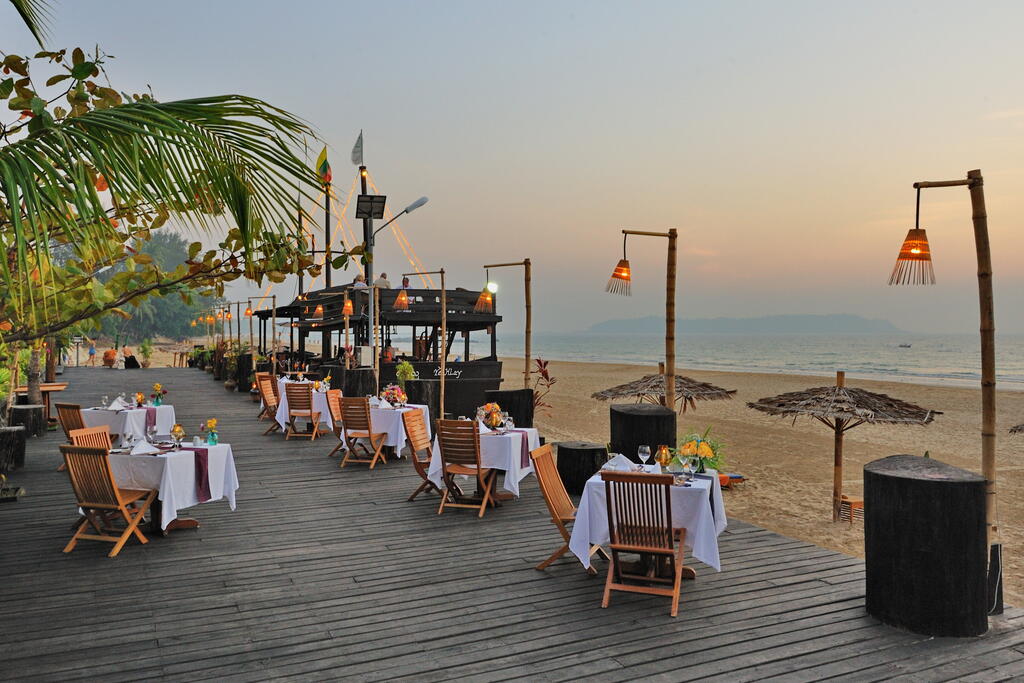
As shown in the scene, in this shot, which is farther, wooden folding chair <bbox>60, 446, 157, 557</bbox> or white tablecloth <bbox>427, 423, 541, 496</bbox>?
white tablecloth <bbox>427, 423, 541, 496</bbox>

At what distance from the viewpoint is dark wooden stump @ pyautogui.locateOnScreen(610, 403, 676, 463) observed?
7.82m

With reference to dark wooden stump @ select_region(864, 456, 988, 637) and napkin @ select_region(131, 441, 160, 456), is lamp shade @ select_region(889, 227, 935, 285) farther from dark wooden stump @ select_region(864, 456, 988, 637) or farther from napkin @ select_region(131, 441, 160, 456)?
napkin @ select_region(131, 441, 160, 456)

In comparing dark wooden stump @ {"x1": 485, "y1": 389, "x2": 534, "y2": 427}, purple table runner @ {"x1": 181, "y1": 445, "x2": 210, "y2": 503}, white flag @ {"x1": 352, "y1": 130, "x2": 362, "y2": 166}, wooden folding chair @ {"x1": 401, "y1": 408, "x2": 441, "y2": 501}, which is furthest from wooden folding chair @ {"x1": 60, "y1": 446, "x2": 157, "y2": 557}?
white flag @ {"x1": 352, "y1": 130, "x2": 362, "y2": 166}

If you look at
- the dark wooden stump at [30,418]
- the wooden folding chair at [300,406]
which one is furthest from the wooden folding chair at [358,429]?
the dark wooden stump at [30,418]

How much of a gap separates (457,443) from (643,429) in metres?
2.08

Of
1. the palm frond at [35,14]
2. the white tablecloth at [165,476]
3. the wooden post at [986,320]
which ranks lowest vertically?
the white tablecloth at [165,476]

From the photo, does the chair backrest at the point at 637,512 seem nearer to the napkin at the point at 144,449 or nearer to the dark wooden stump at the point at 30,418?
the napkin at the point at 144,449

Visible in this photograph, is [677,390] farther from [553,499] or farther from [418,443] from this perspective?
[553,499]

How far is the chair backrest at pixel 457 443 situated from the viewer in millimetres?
7367

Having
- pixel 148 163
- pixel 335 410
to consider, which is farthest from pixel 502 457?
pixel 148 163

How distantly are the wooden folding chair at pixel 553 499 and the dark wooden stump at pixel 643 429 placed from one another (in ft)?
7.44

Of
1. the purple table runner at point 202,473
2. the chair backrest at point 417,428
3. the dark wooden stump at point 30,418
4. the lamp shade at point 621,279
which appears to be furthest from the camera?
the dark wooden stump at point 30,418

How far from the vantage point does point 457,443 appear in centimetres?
740

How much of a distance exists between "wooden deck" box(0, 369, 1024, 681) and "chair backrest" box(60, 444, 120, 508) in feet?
1.43
